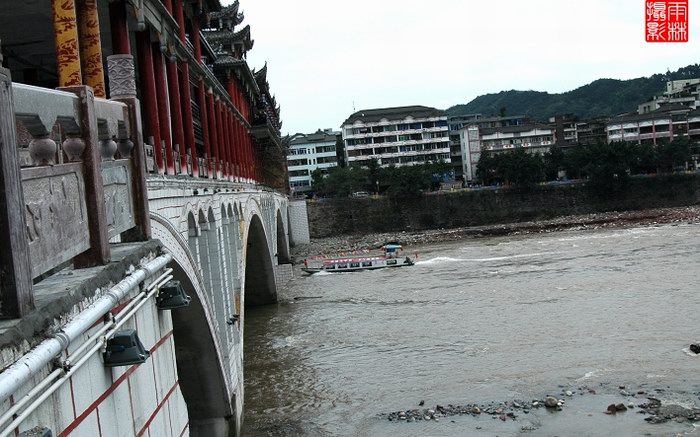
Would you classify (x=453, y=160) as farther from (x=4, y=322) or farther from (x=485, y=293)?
(x=4, y=322)

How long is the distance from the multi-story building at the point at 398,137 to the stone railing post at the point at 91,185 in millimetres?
81050

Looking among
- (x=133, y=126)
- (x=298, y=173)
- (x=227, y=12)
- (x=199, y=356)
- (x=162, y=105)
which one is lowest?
(x=199, y=356)

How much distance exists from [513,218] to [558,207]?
4708 mm

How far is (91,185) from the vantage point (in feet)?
15.8

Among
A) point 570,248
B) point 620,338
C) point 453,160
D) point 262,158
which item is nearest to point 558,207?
point 453,160

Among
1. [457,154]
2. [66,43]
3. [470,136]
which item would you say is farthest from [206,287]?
[457,154]

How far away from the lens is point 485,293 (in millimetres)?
33188

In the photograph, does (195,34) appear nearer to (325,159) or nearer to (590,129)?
(325,159)

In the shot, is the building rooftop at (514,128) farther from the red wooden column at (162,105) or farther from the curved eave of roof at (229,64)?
the red wooden column at (162,105)

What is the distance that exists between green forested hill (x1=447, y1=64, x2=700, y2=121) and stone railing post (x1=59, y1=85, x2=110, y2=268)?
448 ft

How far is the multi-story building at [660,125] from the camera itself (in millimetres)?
83500

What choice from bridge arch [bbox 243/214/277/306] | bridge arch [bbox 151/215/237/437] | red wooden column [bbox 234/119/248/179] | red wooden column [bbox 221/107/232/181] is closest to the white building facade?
bridge arch [bbox 243/214/277/306]

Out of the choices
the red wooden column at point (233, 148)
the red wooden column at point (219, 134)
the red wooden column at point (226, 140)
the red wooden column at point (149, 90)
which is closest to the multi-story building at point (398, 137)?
the red wooden column at point (233, 148)

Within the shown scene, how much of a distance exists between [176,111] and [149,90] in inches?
98.3
